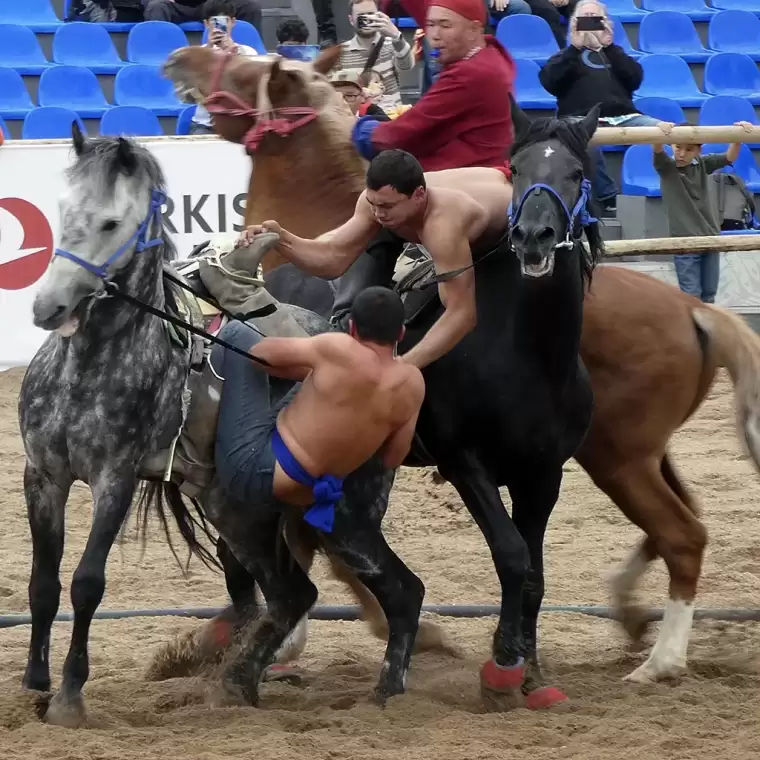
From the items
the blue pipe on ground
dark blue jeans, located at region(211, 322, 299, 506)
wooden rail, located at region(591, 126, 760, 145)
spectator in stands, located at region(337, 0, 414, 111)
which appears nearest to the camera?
dark blue jeans, located at region(211, 322, 299, 506)

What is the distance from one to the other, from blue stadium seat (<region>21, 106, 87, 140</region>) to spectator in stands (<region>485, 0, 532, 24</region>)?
12.8 feet

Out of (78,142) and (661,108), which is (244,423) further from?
(661,108)

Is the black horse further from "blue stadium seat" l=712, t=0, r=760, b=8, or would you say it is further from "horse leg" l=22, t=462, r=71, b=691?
"blue stadium seat" l=712, t=0, r=760, b=8

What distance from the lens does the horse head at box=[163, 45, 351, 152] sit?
6.10 meters

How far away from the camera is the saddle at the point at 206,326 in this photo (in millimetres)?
4598

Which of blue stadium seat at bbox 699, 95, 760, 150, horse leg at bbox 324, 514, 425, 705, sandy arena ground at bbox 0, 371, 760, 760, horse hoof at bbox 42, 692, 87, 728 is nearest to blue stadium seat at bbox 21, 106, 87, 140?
sandy arena ground at bbox 0, 371, 760, 760

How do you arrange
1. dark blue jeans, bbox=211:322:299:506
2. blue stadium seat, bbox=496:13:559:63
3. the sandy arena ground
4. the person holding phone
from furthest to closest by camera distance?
1. blue stadium seat, bbox=496:13:559:63
2. the person holding phone
3. dark blue jeans, bbox=211:322:299:506
4. the sandy arena ground

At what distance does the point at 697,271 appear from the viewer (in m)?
10.1

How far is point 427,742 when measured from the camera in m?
4.12

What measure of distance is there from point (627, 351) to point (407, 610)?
1.36 metres

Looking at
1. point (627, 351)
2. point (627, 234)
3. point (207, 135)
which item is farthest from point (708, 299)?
point (627, 351)

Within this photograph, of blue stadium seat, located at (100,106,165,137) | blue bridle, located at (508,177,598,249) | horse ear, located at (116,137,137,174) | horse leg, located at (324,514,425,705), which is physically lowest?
horse leg, located at (324,514,425,705)

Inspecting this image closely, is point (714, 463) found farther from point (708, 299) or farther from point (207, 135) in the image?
point (207, 135)

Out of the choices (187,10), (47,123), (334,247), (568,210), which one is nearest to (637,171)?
(187,10)
